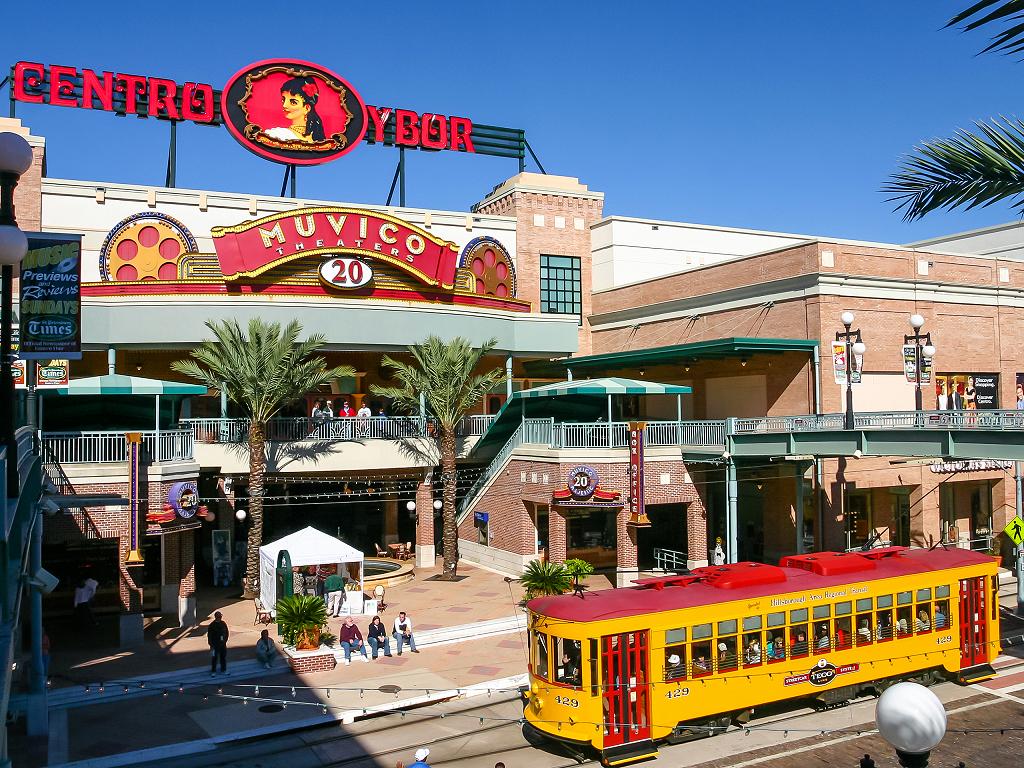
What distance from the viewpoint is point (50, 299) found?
561 inches

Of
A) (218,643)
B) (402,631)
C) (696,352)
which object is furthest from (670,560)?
(218,643)

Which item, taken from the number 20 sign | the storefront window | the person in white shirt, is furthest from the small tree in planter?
the number 20 sign

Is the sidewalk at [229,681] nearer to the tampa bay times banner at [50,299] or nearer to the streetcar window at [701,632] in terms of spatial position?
the streetcar window at [701,632]

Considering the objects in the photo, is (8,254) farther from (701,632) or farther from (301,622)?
(301,622)

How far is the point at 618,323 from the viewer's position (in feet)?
156

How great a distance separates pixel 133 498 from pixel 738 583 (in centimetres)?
1703

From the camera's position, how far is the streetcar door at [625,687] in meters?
16.9

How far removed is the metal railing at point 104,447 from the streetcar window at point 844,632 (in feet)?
64.8

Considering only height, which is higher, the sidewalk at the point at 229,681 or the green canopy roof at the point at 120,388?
the green canopy roof at the point at 120,388

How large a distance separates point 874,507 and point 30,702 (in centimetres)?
3062

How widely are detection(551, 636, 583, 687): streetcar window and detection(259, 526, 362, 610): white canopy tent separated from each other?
42.2 ft

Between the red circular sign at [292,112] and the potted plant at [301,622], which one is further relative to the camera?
the red circular sign at [292,112]

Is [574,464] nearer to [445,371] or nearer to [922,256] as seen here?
[445,371]

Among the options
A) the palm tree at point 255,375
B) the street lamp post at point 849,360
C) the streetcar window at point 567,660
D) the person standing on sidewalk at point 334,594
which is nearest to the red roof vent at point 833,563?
the streetcar window at point 567,660
